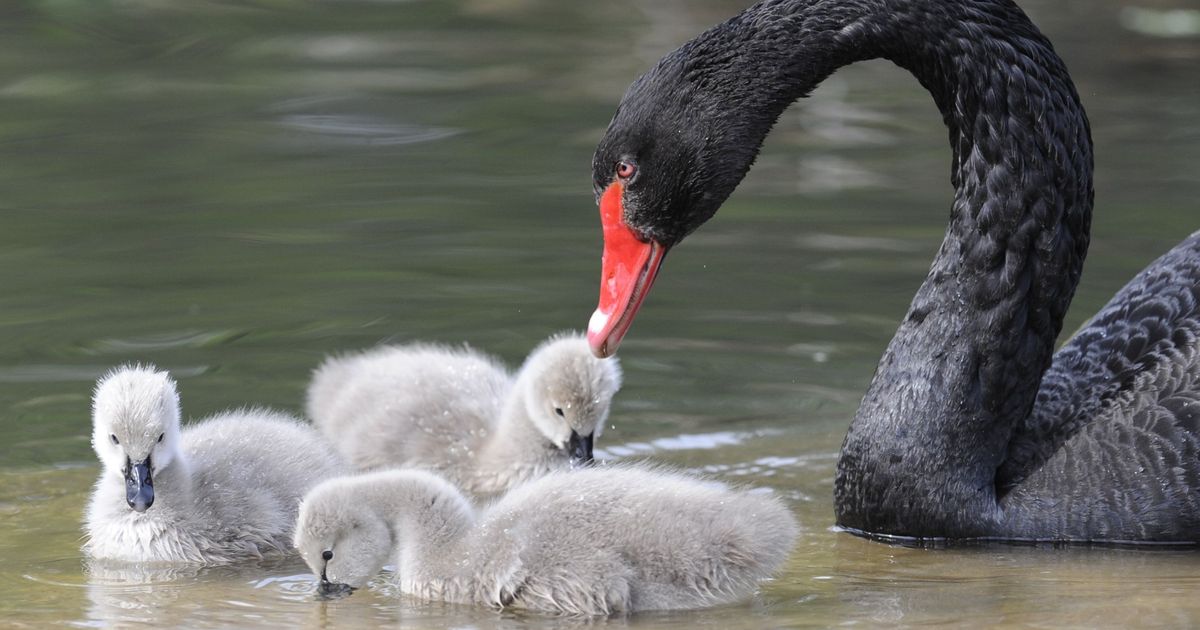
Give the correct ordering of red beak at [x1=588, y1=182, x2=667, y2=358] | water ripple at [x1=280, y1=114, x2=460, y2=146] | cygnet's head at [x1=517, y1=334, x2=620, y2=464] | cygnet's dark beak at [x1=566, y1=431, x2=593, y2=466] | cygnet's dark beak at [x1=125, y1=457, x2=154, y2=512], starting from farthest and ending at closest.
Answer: water ripple at [x1=280, y1=114, x2=460, y2=146] → cygnet's dark beak at [x1=566, y1=431, x2=593, y2=466] → cygnet's head at [x1=517, y1=334, x2=620, y2=464] → red beak at [x1=588, y1=182, x2=667, y2=358] → cygnet's dark beak at [x1=125, y1=457, x2=154, y2=512]

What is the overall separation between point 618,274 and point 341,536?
104cm

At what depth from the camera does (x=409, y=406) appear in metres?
6.18

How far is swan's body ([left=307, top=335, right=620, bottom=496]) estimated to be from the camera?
5820 mm

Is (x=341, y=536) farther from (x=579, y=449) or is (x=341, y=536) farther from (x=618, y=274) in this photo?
(x=579, y=449)

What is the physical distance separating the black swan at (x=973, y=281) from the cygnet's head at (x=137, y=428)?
112cm

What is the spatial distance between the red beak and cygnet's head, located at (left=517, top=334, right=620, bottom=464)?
19.1 inches

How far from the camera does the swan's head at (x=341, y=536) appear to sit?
4754 millimetres

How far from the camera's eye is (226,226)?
8.66 metres

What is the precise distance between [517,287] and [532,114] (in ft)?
10.3

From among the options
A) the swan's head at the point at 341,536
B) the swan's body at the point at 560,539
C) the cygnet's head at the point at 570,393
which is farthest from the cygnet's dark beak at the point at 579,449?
the swan's head at the point at 341,536

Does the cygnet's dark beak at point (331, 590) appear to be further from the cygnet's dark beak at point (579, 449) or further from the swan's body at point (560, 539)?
the cygnet's dark beak at point (579, 449)

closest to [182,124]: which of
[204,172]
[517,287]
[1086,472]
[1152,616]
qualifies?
[204,172]

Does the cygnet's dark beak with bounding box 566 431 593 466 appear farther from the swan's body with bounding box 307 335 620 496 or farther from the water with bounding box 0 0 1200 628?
the water with bounding box 0 0 1200 628

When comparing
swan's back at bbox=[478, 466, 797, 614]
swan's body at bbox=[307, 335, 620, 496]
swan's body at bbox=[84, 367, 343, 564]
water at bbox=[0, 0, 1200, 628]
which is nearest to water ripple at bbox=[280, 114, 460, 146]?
water at bbox=[0, 0, 1200, 628]
